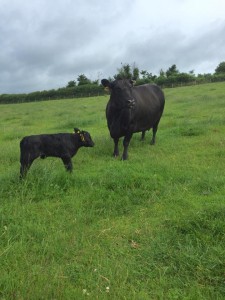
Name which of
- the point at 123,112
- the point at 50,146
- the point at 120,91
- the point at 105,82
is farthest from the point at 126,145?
the point at 50,146

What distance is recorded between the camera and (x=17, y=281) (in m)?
3.52

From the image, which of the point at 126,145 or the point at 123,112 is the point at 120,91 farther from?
the point at 126,145

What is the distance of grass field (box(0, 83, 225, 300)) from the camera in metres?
3.53

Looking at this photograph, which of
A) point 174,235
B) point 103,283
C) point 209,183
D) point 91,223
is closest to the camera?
point 103,283

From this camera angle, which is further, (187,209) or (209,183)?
(209,183)

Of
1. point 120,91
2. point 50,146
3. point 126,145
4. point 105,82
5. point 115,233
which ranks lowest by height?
point 115,233

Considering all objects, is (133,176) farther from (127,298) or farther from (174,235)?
(127,298)

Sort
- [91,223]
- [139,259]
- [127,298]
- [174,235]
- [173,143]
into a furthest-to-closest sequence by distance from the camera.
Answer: [173,143] → [91,223] → [174,235] → [139,259] → [127,298]

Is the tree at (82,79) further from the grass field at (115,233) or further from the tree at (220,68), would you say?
the grass field at (115,233)

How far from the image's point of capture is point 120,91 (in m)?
9.23

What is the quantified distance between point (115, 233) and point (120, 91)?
204 inches

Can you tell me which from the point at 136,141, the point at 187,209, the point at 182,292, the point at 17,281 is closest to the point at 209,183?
the point at 187,209

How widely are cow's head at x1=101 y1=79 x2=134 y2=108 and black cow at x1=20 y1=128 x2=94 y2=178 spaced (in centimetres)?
160

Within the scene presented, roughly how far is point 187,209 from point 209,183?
1201mm
